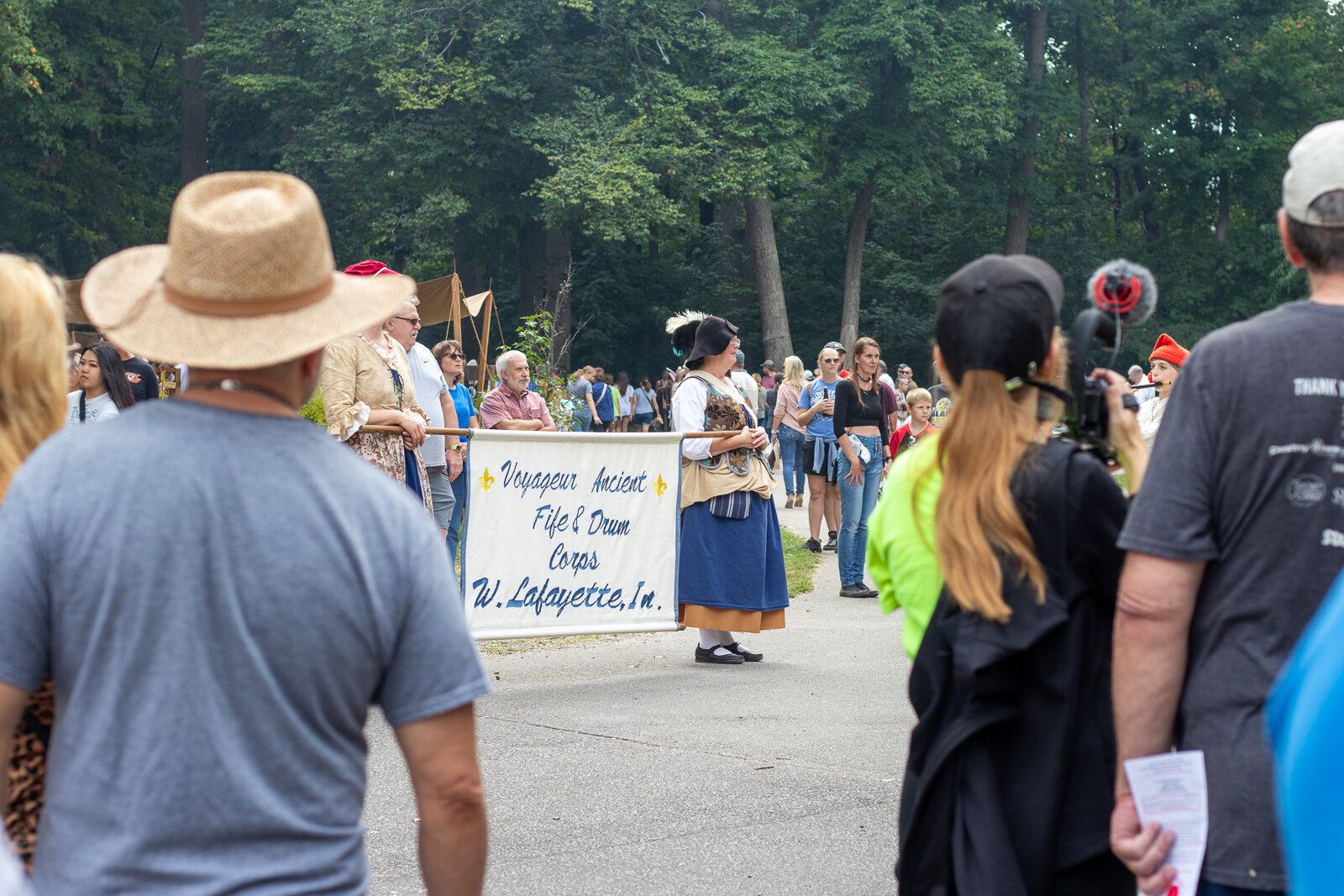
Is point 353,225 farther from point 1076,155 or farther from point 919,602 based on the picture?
point 919,602

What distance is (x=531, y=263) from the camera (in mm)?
43750

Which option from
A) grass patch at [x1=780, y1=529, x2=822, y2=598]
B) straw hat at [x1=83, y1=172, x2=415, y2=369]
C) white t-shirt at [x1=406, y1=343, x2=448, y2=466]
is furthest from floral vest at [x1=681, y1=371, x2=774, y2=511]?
straw hat at [x1=83, y1=172, x2=415, y2=369]

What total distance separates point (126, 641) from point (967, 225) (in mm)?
47259

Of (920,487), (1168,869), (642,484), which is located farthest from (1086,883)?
(642,484)

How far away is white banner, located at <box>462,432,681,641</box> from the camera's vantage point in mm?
8148

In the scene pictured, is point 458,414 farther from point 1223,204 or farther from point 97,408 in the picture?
point 1223,204

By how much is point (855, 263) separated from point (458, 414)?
32870mm

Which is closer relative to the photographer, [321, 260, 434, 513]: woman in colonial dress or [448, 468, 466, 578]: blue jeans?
[321, 260, 434, 513]: woman in colonial dress

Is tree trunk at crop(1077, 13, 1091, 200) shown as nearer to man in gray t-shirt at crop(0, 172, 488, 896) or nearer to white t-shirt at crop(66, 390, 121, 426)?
white t-shirt at crop(66, 390, 121, 426)

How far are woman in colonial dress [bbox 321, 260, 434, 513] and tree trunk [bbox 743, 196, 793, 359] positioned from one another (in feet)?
106

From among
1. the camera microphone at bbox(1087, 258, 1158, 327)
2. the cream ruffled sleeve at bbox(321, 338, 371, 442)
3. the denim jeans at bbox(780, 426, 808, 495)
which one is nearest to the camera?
the camera microphone at bbox(1087, 258, 1158, 327)

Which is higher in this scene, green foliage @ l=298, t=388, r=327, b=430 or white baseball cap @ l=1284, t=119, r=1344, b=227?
white baseball cap @ l=1284, t=119, r=1344, b=227

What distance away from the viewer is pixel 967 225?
47.6 meters

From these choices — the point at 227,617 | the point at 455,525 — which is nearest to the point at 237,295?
the point at 227,617
